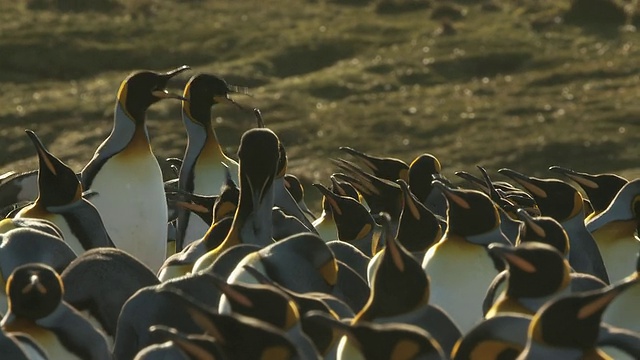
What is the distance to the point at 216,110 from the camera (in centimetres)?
1786

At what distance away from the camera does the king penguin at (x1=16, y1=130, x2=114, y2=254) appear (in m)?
7.07

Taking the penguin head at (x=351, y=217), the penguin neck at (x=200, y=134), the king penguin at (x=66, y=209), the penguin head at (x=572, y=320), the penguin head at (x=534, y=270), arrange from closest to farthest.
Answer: the penguin head at (x=572, y=320), the penguin head at (x=534, y=270), the king penguin at (x=66, y=209), the penguin head at (x=351, y=217), the penguin neck at (x=200, y=134)

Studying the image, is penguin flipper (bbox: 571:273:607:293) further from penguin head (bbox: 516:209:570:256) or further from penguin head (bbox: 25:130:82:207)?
penguin head (bbox: 25:130:82:207)

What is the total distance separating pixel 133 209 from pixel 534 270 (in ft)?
11.9

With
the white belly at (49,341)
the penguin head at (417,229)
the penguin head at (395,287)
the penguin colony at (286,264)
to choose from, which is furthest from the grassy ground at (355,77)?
the white belly at (49,341)

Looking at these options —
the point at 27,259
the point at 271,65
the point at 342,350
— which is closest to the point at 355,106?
the point at 271,65

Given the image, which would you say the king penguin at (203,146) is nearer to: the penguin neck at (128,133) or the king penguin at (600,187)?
the penguin neck at (128,133)

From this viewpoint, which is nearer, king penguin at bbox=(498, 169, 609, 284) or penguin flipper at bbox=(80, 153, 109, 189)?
king penguin at bbox=(498, 169, 609, 284)

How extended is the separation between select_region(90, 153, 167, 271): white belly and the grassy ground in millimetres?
7361

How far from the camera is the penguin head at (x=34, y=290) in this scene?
4934 millimetres

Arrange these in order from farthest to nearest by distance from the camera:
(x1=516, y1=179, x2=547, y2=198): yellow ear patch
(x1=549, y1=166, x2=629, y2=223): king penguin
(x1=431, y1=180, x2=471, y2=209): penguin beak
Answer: (x1=549, y1=166, x2=629, y2=223): king penguin, (x1=516, y1=179, x2=547, y2=198): yellow ear patch, (x1=431, y1=180, x2=471, y2=209): penguin beak

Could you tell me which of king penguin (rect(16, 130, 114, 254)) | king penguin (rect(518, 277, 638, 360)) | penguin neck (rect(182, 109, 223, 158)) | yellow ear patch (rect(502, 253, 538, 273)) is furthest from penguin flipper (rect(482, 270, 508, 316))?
penguin neck (rect(182, 109, 223, 158))

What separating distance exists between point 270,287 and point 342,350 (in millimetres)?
287

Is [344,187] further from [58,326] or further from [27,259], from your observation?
[58,326]
